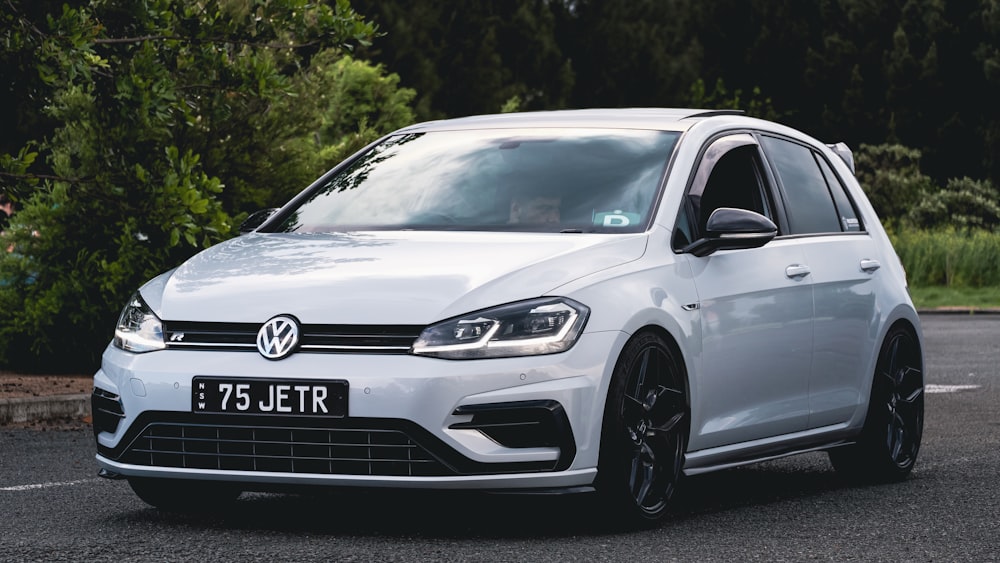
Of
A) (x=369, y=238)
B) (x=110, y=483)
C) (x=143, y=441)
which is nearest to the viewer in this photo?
(x=143, y=441)

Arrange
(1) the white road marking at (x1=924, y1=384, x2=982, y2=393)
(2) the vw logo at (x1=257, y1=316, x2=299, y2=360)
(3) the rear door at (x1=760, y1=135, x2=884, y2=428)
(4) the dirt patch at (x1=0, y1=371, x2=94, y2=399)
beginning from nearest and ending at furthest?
(2) the vw logo at (x1=257, y1=316, x2=299, y2=360) < (3) the rear door at (x1=760, y1=135, x2=884, y2=428) < (4) the dirt patch at (x1=0, y1=371, x2=94, y2=399) < (1) the white road marking at (x1=924, y1=384, x2=982, y2=393)

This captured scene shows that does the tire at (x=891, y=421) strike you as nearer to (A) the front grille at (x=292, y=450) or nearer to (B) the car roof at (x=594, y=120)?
(B) the car roof at (x=594, y=120)

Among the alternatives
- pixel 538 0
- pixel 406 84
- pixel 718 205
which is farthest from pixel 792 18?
pixel 718 205

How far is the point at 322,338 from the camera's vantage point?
6.36 m

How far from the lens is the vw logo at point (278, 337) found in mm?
6344

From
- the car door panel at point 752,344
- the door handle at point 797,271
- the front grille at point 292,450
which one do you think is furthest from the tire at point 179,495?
the door handle at point 797,271

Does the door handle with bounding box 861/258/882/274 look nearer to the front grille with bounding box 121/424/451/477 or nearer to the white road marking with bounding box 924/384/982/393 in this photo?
the front grille with bounding box 121/424/451/477

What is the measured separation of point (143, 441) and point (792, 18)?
50725mm

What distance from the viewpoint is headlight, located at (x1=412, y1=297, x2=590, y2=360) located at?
6.26 meters

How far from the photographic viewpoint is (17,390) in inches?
529

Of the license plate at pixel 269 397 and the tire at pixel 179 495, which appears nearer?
the license plate at pixel 269 397

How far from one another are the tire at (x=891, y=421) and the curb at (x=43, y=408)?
18.4ft

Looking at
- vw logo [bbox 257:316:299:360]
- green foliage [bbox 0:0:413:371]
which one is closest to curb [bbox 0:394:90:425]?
green foliage [bbox 0:0:413:371]

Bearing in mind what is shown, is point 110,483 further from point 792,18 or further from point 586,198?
point 792,18
